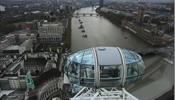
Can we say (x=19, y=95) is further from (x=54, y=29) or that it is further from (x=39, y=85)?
(x=54, y=29)

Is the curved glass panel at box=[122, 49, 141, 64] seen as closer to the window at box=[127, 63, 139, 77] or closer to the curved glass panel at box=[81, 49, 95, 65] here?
the window at box=[127, 63, 139, 77]

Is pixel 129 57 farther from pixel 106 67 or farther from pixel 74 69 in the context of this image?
pixel 74 69

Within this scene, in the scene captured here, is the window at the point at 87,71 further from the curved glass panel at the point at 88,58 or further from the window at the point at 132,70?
the window at the point at 132,70

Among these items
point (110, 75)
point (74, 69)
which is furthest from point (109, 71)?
point (74, 69)

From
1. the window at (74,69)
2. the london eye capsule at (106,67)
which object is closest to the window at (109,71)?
the london eye capsule at (106,67)

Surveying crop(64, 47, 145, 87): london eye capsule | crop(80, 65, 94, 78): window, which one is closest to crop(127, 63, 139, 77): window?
crop(64, 47, 145, 87): london eye capsule

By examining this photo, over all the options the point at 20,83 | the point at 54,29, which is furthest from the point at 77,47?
the point at 20,83

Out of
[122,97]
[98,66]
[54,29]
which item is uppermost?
[98,66]

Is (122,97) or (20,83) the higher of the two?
(122,97)
